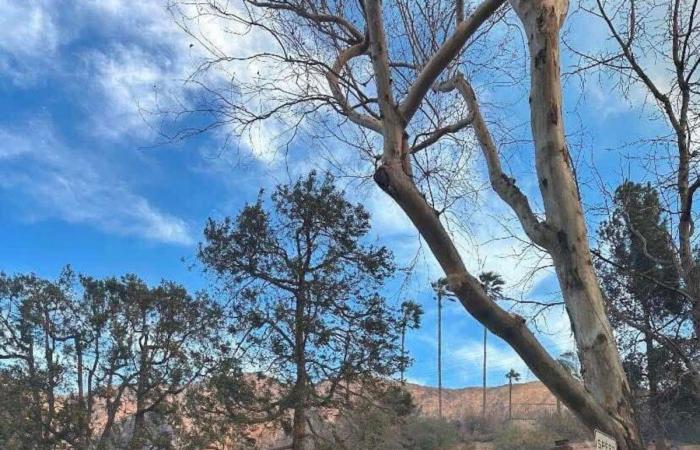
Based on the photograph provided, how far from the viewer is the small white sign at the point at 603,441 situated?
3.00 metres

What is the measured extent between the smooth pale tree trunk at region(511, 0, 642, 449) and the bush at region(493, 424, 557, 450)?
24.2m

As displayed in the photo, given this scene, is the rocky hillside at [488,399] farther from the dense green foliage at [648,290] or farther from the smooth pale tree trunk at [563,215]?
the smooth pale tree trunk at [563,215]

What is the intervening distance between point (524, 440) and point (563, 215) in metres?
27.6

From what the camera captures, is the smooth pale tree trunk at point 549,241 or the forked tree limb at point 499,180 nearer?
the smooth pale tree trunk at point 549,241

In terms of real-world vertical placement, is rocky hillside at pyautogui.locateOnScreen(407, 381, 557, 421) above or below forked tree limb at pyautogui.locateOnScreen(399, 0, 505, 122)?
above

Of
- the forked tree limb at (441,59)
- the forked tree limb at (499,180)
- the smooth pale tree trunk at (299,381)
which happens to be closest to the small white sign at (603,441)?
the forked tree limb at (499,180)

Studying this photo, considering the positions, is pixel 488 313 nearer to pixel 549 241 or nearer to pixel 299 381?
pixel 549 241

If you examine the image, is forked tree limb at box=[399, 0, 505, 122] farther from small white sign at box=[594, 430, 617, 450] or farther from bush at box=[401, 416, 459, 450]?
bush at box=[401, 416, 459, 450]

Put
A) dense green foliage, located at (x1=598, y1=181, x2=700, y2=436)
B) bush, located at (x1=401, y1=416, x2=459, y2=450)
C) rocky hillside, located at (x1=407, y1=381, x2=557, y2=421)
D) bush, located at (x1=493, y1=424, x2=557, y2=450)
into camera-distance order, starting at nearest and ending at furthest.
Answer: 1. dense green foliage, located at (x1=598, y1=181, x2=700, y2=436)
2. bush, located at (x1=493, y1=424, x2=557, y2=450)
3. bush, located at (x1=401, y1=416, x2=459, y2=450)
4. rocky hillside, located at (x1=407, y1=381, x2=557, y2=421)

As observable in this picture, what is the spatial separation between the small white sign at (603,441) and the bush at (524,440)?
24335mm

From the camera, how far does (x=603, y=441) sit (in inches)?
119

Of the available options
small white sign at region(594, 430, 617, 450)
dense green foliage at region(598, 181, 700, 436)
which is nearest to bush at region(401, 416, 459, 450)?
dense green foliage at region(598, 181, 700, 436)

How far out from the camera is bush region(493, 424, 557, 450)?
89.0 ft

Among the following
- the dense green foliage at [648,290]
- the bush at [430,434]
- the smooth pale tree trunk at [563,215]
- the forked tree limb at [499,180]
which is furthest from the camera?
the bush at [430,434]
